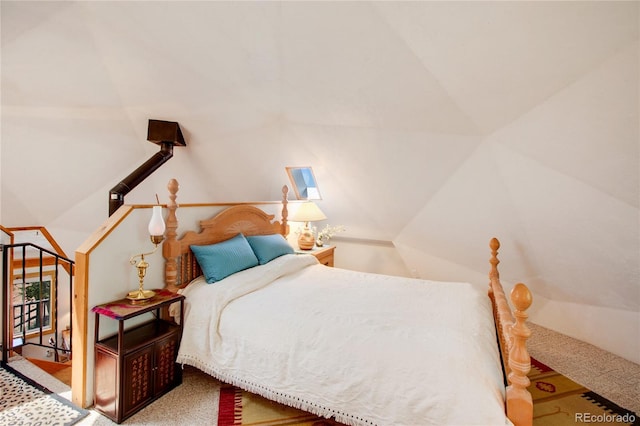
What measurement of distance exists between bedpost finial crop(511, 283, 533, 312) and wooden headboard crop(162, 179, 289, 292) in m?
2.14

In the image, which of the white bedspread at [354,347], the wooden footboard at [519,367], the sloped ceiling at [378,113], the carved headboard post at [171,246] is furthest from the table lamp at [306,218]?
the wooden footboard at [519,367]

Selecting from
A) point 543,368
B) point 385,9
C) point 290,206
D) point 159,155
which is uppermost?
point 385,9

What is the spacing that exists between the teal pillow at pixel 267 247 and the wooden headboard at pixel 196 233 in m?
0.18

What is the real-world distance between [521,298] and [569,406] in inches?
53.2

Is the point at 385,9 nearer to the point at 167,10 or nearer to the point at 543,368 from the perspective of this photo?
the point at 167,10

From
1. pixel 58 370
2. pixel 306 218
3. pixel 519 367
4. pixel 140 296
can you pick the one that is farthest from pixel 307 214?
pixel 519 367

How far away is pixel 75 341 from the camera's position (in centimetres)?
193

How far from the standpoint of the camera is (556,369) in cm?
255

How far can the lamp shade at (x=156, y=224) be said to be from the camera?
6.96 ft

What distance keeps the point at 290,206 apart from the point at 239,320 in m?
2.32

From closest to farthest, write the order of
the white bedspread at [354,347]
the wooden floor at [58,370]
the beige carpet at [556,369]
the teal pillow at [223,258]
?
the white bedspread at [354,347]
the beige carpet at [556,369]
the wooden floor at [58,370]
the teal pillow at [223,258]

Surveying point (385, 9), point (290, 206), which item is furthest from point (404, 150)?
point (290, 206)

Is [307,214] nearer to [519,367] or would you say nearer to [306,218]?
[306,218]

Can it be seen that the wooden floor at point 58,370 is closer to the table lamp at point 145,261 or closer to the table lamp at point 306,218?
the table lamp at point 145,261
